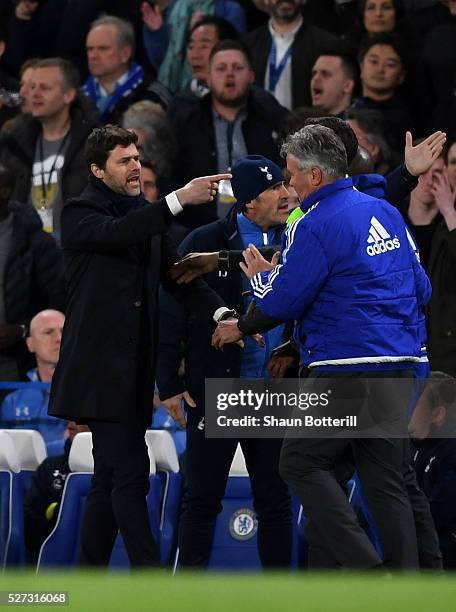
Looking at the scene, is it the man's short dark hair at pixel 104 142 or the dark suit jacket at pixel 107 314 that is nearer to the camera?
the dark suit jacket at pixel 107 314

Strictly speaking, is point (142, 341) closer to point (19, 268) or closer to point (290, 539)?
point (290, 539)

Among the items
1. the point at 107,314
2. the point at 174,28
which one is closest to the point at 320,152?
the point at 107,314

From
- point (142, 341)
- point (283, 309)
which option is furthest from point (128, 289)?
point (283, 309)

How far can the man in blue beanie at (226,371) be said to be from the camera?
810 cm

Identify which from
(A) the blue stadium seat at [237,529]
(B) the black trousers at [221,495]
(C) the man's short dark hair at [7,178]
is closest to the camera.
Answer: (B) the black trousers at [221,495]

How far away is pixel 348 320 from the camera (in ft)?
22.9

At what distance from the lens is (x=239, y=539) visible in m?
9.18

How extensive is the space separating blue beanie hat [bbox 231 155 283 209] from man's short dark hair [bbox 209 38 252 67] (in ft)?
12.1

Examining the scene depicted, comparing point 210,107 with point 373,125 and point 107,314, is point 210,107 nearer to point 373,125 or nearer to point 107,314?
point 373,125

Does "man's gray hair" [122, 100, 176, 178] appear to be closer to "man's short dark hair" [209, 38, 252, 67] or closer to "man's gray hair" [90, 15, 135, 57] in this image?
"man's short dark hair" [209, 38, 252, 67]

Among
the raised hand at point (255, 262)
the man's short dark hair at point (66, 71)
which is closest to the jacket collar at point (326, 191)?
the raised hand at point (255, 262)

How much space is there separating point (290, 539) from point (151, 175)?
3.30m

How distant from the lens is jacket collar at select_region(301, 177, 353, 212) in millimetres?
7090

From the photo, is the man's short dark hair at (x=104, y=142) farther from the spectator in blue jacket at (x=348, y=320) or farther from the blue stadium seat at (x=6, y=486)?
the blue stadium seat at (x=6, y=486)
